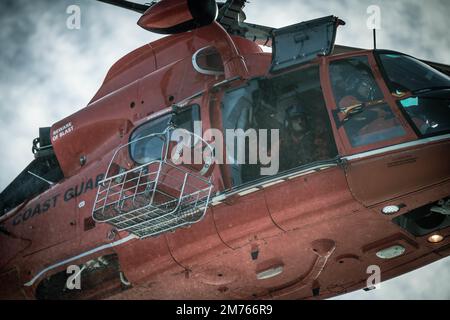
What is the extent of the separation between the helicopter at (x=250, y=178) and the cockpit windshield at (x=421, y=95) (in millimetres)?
17

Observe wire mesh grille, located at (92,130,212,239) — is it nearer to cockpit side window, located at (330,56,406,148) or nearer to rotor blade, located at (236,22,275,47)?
cockpit side window, located at (330,56,406,148)

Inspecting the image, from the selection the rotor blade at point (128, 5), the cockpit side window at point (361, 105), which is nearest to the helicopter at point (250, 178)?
the cockpit side window at point (361, 105)

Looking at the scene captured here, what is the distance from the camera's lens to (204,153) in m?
6.37

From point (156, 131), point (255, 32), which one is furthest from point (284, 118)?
point (255, 32)

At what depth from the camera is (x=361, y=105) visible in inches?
229

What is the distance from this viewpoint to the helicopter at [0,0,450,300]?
5.73 meters

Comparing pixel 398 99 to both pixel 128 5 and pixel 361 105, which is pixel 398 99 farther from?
pixel 128 5

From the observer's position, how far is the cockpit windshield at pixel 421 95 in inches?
223

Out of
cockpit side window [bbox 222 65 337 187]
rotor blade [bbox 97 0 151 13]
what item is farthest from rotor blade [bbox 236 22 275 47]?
cockpit side window [bbox 222 65 337 187]

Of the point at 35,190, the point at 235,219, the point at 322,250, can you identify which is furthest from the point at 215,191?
the point at 35,190

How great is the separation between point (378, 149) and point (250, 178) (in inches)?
56.9
